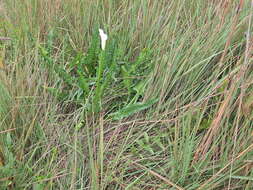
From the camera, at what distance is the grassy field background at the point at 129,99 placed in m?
0.76

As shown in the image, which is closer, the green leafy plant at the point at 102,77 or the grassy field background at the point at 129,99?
the grassy field background at the point at 129,99

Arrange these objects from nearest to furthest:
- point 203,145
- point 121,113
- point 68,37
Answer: point 203,145
point 121,113
point 68,37

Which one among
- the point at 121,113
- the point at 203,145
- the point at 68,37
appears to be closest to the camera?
the point at 203,145

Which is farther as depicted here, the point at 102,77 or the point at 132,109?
the point at 102,77

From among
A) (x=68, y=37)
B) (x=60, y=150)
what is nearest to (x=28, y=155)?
(x=60, y=150)

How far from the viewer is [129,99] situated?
1009mm

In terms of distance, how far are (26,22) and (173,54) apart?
2.10 feet

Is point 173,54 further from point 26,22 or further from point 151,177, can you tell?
point 26,22

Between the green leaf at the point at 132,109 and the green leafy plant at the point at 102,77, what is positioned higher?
the green leafy plant at the point at 102,77

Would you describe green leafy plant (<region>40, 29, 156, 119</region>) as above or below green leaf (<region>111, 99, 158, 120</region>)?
above

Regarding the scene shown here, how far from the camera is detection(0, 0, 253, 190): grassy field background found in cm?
76

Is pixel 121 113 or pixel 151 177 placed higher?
pixel 121 113

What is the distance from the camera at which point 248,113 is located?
31.6 inches

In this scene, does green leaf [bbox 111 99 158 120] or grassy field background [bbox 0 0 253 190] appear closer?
grassy field background [bbox 0 0 253 190]
